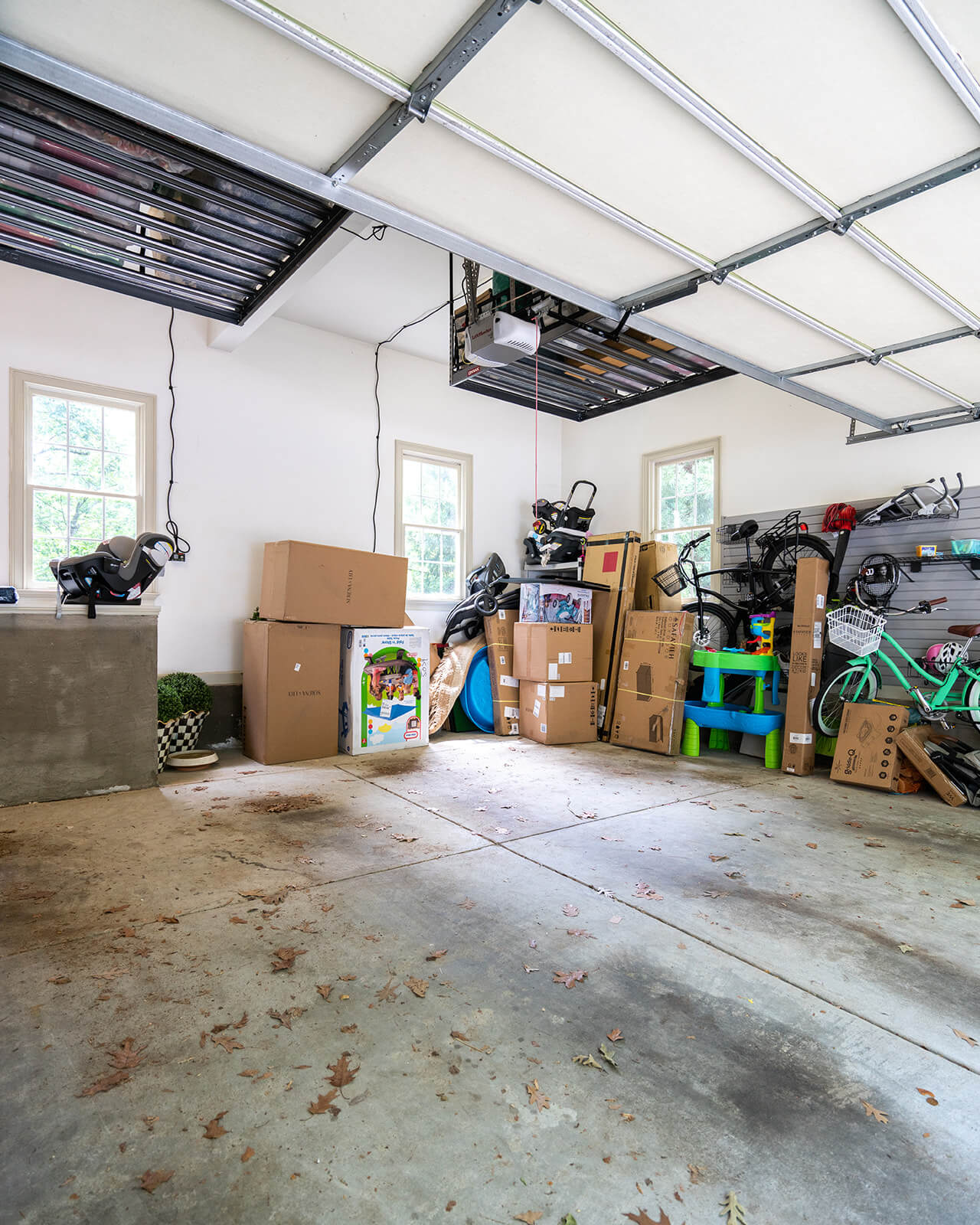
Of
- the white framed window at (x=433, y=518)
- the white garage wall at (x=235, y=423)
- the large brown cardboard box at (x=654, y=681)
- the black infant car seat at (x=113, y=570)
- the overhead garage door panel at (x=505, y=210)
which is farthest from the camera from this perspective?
the white framed window at (x=433, y=518)

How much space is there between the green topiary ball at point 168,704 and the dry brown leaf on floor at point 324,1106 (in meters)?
3.61

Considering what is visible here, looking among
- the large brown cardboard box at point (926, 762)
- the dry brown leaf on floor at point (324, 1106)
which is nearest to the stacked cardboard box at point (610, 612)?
the large brown cardboard box at point (926, 762)

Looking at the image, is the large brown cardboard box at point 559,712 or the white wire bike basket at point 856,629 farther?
the large brown cardboard box at point 559,712

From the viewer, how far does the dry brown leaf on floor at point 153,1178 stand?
1.21 meters

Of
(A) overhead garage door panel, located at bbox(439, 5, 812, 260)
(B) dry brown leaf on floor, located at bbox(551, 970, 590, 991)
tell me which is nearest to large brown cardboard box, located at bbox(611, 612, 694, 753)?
(A) overhead garage door panel, located at bbox(439, 5, 812, 260)

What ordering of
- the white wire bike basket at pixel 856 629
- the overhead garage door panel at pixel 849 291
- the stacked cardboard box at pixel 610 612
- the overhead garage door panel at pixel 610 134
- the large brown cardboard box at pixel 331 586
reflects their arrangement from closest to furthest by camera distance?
the overhead garage door panel at pixel 610 134 → the overhead garage door panel at pixel 849 291 → the white wire bike basket at pixel 856 629 → the large brown cardboard box at pixel 331 586 → the stacked cardboard box at pixel 610 612

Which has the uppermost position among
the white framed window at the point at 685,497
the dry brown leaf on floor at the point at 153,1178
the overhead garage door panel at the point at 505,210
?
the overhead garage door panel at the point at 505,210

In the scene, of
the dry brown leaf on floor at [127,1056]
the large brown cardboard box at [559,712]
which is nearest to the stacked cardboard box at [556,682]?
the large brown cardboard box at [559,712]

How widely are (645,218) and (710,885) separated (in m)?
2.57

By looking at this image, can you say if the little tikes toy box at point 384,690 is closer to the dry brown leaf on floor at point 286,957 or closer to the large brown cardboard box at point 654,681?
the large brown cardboard box at point 654,681

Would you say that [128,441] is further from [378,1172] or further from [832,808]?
[832,808]

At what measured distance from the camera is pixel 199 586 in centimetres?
521

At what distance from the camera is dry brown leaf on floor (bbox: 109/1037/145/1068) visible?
1549 mm

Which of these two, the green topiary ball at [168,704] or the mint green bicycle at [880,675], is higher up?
the mint green bicycle at [880,675]
